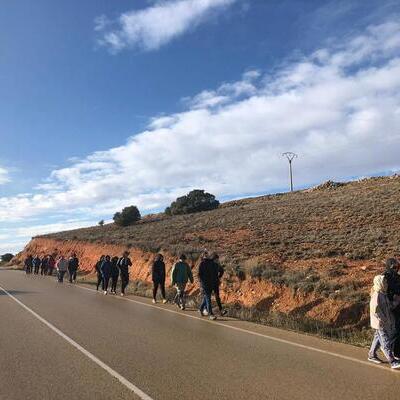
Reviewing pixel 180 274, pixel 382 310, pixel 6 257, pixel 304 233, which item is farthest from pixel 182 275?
pixel 6 257

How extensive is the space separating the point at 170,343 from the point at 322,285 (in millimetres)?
6517

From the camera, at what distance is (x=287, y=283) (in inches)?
629

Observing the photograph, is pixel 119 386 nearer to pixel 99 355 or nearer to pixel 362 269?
pixel 99 355

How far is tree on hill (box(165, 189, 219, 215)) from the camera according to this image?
63.5 metres

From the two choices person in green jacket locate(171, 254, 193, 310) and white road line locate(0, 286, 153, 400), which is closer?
white road line locate(0, 286, 153, 400)

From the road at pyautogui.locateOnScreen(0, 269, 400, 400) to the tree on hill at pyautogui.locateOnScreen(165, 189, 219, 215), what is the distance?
50178 mm

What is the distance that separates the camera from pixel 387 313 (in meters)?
7.94

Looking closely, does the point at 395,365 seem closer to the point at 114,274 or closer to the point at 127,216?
the point at 114,274

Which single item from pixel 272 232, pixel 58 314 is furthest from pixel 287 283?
pixel 272 232

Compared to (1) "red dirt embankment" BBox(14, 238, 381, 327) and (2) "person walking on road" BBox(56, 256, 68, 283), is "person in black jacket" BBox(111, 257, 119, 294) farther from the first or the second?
(2) "person walking on road" BBox(56, 256, 68, 283)

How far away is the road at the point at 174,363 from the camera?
6.55 metres

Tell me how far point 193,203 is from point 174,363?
5598 cm

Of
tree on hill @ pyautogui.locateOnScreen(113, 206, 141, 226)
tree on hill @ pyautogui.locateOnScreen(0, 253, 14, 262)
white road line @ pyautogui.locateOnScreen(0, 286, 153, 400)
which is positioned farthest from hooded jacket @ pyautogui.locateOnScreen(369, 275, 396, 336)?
tree on hill @ pyautogui.locateOnScreen(0, 253, 14, 262)

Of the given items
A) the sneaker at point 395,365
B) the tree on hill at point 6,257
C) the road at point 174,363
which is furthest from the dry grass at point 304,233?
the tree on hill at point 6,257
